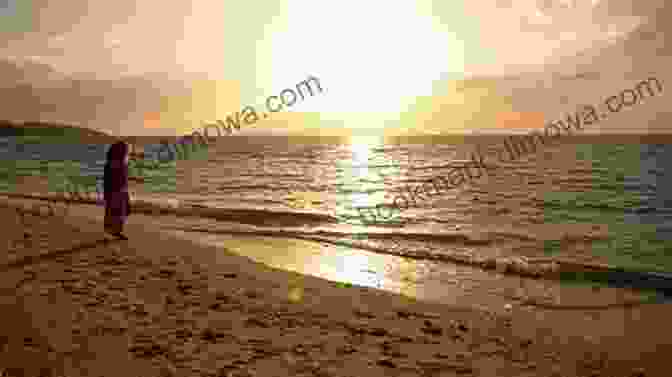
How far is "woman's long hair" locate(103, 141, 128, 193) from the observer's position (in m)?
10.7

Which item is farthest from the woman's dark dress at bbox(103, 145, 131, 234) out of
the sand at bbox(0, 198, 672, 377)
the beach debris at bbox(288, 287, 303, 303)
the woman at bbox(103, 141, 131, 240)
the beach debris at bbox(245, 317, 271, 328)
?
the beach debris at bbox(245, 317, 271, 328)

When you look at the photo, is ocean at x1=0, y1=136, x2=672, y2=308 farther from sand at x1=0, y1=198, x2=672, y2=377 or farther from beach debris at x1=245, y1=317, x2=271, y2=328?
beach debris at x1=245, y1=317, x2=271, y2=328

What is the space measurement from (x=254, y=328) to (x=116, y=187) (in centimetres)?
684

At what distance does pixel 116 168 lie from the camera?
35.9 feet

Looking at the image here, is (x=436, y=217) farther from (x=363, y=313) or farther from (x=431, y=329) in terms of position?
(x=431, y=329)

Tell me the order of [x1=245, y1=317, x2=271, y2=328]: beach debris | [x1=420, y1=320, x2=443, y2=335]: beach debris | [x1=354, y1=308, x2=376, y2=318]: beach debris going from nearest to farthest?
1. [x1=245, y1=317, x2=271, y2=328]: beach debris
2. [x1=420, y1=320, x2=443, y2=335]: beach debris
3. [x1=354, y1=308, x2=376, y2=318]: beach debris

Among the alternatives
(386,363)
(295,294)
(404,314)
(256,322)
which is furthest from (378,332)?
(295,294)

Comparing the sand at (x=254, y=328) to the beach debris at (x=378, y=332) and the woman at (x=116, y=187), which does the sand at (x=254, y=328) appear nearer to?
the beach debris at (x=378, y=332)

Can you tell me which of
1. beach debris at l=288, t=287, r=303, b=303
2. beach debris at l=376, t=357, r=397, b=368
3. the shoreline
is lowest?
the shoreline

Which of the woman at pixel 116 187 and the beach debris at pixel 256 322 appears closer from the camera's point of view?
the beach debris at pixel 256 322

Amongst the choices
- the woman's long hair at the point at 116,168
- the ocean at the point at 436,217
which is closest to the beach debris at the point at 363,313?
the ocean at the point at 436,217

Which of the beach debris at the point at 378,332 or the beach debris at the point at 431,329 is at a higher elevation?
the beach debris at the point at 378,332

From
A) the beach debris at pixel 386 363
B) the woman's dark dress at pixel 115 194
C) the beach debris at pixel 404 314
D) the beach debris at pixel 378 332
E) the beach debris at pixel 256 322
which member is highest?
the woman's dark dress at pixel 115 194

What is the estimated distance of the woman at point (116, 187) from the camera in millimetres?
10773
